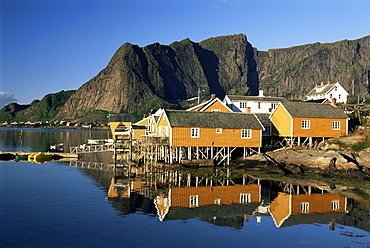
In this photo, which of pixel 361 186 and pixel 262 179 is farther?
pixel 262 179

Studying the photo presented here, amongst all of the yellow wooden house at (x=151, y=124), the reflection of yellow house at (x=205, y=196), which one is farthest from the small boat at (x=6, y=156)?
the reflection of yellow house at (x=205, y=196)

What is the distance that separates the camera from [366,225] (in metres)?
24.7

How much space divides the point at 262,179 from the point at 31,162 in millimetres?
33814

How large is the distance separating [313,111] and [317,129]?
2.58 metres

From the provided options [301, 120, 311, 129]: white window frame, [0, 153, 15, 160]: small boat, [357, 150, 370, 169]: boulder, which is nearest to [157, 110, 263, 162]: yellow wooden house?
[301, 120, 311, 129]: white window frame

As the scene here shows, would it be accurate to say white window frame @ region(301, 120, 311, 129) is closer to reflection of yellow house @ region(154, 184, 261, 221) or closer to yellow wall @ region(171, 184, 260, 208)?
yellow wall @ region(171, 184, 260, 208)

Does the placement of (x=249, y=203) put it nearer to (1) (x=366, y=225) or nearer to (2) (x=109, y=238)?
(1) (x=366, y=225)

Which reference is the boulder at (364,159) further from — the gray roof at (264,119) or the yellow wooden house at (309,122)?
the gray roof at (264,119)

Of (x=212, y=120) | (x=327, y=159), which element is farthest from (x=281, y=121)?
(x=327, y=159)

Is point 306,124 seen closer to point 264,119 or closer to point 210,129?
point 264,119

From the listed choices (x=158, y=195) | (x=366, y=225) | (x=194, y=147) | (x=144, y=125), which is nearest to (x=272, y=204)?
(x=366, y=225)

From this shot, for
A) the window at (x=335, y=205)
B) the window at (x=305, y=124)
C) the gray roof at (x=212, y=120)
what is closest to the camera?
the window at (x=335, y=205)

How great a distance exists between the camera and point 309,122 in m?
51.9

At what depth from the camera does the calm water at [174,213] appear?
21.6 m
